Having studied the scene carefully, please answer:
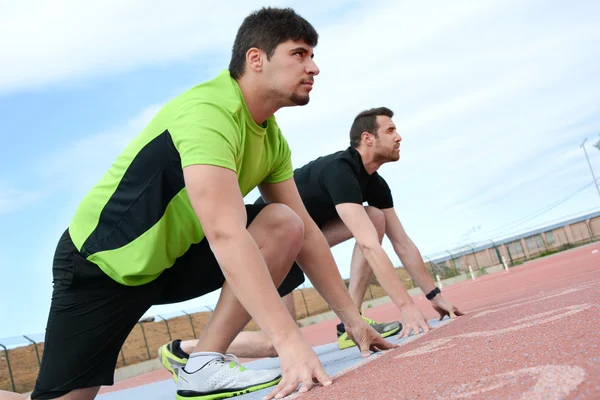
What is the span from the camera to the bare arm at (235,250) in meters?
2.31

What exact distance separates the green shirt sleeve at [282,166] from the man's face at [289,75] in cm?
41

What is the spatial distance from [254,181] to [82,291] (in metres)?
0.91

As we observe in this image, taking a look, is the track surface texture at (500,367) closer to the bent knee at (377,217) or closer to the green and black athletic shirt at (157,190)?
the green and black athletic shirt at (157,190)

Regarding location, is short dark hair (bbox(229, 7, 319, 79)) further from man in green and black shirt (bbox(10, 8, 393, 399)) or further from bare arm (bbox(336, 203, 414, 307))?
bare arm (bbox(336, 203, 414, 307))

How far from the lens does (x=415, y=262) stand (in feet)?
18.6

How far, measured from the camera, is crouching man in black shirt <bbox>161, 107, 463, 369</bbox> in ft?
14.9

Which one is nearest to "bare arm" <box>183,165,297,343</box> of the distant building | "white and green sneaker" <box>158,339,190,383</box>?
"white and green sneaker" <box>158,339,190,383</box>

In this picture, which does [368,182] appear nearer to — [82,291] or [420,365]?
[82,291]

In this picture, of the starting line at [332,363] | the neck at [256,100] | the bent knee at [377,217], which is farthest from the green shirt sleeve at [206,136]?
the bent knee at [377,217]

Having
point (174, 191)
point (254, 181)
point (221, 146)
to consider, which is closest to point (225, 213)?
point (221, 146)

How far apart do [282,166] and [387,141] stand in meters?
2.41

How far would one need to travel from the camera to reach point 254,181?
9.88 ft

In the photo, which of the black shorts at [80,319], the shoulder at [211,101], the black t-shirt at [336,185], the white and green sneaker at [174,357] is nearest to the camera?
the shoulder at [211,101]

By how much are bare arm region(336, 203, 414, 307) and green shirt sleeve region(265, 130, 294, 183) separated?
5.01 ft
